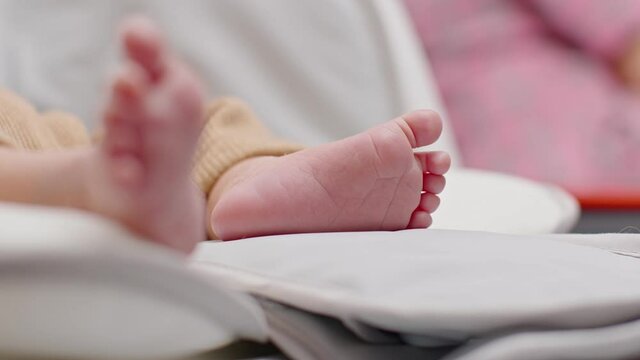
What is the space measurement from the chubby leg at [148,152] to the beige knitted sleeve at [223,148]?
0.31m

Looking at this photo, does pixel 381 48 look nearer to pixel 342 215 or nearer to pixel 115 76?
pixel 342 215

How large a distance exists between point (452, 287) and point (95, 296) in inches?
7.8

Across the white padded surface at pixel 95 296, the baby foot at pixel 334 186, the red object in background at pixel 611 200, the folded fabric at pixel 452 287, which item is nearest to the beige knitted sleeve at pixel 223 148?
the baby foot at pixel 334 186

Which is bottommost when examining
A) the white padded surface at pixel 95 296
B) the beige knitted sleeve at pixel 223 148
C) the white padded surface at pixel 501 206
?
the white padded surface at pixel 95 296

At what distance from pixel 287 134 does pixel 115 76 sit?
93 cm

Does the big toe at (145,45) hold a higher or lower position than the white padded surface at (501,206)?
lower

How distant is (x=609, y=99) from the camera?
5.48 feet

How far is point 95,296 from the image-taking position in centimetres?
44

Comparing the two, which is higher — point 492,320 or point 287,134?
point 287,134

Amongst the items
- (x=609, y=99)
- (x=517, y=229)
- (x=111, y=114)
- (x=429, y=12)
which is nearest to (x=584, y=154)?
(x=609, y=99)

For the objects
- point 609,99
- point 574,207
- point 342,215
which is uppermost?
point 609,99

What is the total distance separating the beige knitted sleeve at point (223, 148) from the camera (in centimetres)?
85

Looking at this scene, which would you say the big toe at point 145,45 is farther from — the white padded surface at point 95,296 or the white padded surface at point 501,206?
the white padded surface at point 501,206

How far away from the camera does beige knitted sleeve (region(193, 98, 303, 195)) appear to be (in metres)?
0.85
